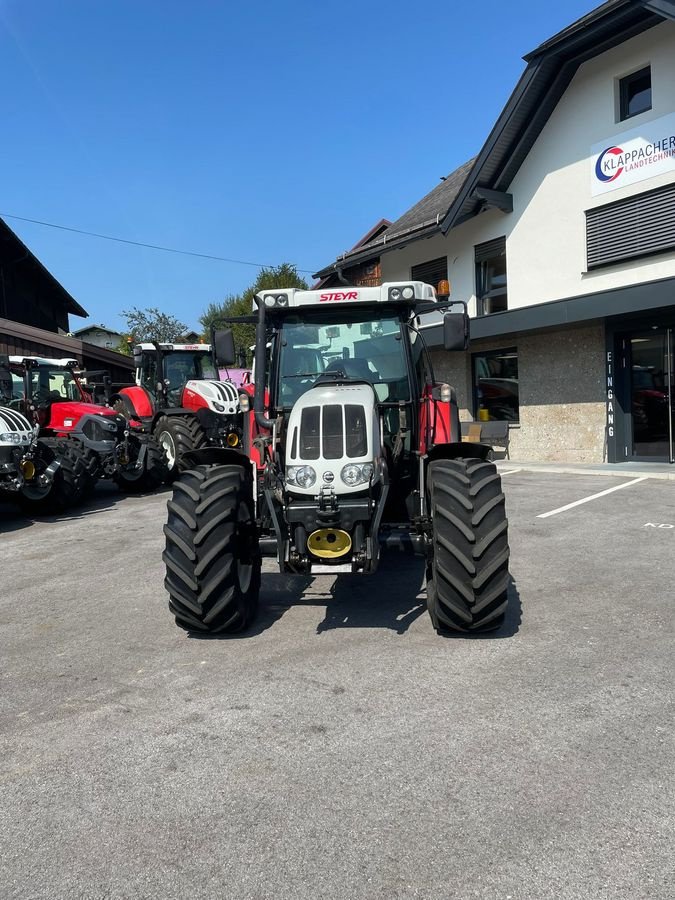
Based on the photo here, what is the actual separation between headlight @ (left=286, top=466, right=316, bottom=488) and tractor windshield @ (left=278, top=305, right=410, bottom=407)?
106 centimetres

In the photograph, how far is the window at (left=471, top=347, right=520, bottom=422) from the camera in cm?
1490

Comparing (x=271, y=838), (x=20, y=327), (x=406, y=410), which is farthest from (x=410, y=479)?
(x=20, y=327)

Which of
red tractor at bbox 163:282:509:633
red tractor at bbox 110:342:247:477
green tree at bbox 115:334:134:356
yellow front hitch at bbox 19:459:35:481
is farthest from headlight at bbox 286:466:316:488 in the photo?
green tree at bbox 115:334:134:356

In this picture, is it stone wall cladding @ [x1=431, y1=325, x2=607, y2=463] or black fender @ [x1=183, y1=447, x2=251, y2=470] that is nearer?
black fender @ [x1=183, y1=447, x2=251, y2=470]

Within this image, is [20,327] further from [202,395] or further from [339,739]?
[339,739]

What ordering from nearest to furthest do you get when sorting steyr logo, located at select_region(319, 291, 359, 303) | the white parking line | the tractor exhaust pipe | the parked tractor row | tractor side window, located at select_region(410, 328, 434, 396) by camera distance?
1. the tractor exhaust pipe
2. steyr logo, located at select_region(319, 291, 359, 303)
3. tractor side window, located at select_region(410, 328, 434, 396)
4. the white parking line
5. the parked tractor row

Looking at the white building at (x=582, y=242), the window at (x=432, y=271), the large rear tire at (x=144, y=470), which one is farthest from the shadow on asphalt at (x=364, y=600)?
the window at (x=432, y=271)

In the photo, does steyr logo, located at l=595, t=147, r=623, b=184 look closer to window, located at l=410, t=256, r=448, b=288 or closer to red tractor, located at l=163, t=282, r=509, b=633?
window, located at l=410, t=256, r=448, b=288

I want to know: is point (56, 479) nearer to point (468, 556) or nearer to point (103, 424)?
point (103, 424)

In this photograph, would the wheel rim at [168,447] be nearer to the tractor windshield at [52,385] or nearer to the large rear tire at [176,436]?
the large rear tire at [176,436]

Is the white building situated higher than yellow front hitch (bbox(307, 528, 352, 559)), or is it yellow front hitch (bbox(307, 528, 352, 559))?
the white building

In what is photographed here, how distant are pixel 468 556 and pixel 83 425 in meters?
8.48

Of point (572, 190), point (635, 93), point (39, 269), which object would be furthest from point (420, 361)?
point (39, 269)

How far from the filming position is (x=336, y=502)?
406cm
